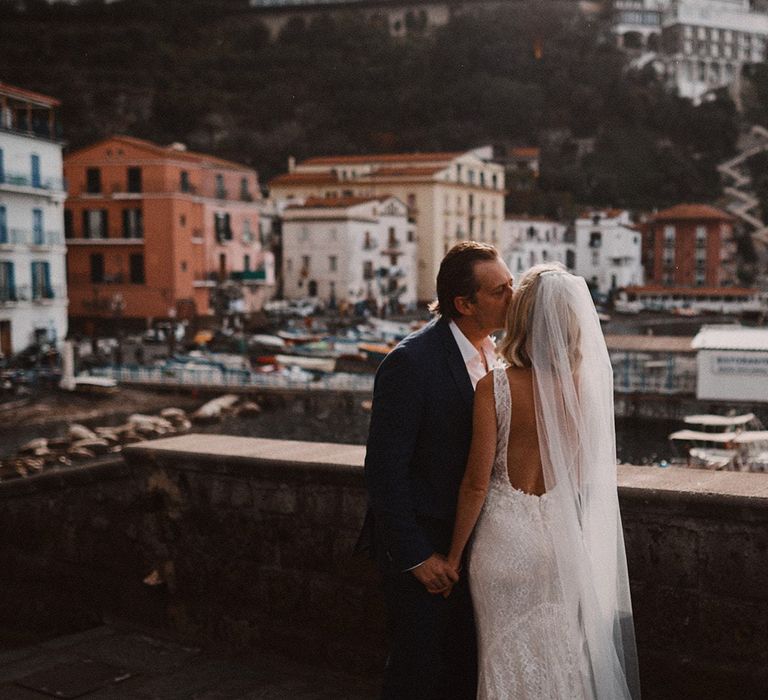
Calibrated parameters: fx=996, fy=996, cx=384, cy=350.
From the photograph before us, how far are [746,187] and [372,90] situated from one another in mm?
36439

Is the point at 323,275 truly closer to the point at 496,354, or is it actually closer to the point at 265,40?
the point at 496,354

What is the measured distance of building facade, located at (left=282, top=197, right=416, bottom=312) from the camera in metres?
51.1

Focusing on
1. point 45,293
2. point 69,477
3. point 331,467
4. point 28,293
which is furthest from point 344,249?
point 331,467

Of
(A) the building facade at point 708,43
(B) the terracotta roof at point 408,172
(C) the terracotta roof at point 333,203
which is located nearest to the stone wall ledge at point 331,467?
(C) the terracotta roof at point 333,203

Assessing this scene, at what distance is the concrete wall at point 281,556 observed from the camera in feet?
9.33

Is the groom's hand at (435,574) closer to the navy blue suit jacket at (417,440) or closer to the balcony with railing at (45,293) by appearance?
the navy blue suit jacket at (417,440)

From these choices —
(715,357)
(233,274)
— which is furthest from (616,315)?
(715,357)

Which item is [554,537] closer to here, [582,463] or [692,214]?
[582,463]

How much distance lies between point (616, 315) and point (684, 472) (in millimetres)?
62877

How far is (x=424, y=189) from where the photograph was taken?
57.3 meters

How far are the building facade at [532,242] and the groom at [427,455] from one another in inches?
2421

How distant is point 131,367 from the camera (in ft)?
111

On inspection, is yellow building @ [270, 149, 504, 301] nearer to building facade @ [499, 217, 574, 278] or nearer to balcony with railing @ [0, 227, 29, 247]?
building facade @ [499, 217, 574, 278]

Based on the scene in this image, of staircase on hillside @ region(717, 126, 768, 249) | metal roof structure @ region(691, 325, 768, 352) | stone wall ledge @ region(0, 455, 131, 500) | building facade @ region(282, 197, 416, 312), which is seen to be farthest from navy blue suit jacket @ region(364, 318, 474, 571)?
staircase on hillside @ region(717, 126, 768, 249)
